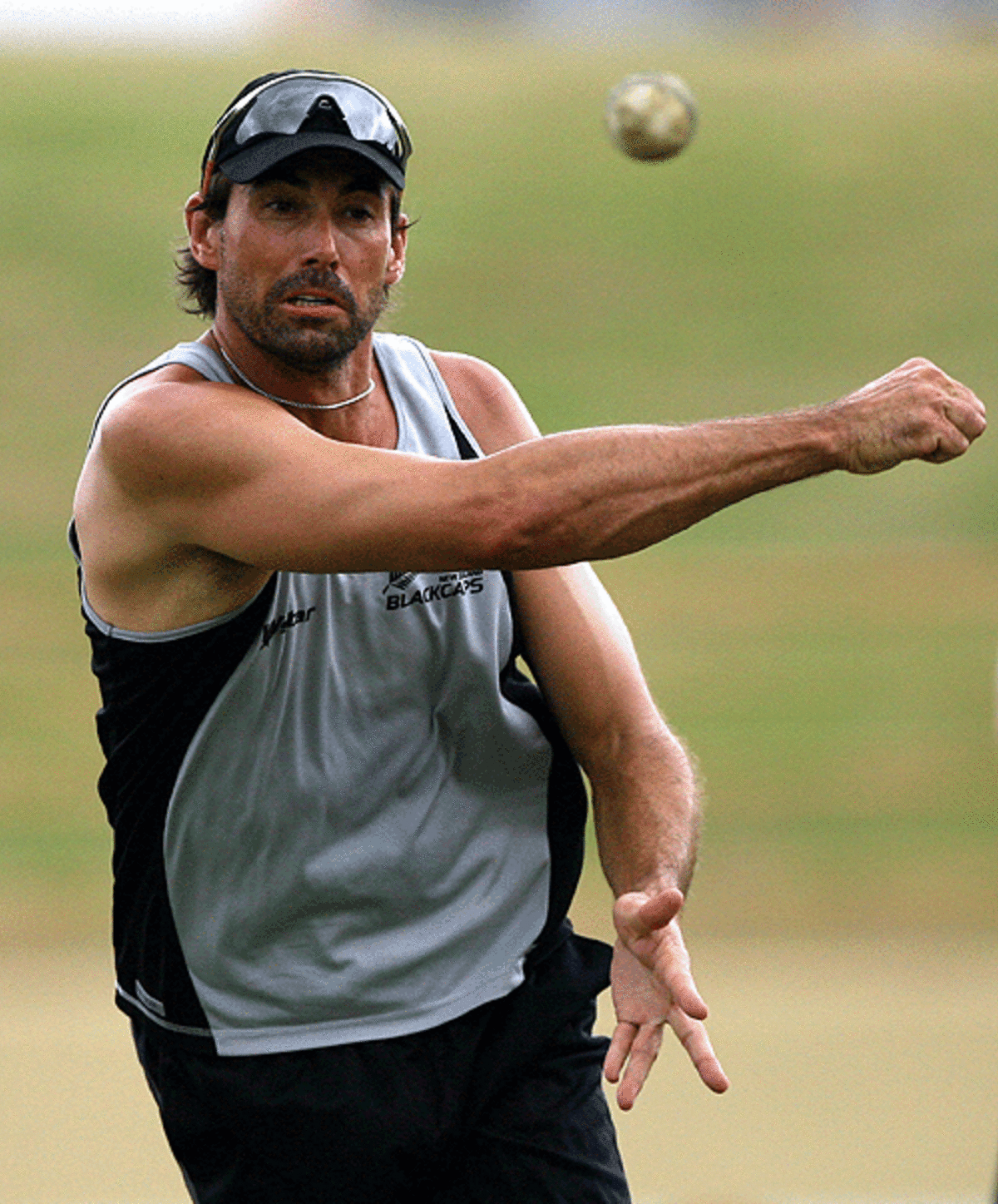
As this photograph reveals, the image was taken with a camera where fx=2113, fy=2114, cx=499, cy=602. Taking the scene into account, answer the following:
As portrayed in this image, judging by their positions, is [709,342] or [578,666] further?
[709,342]

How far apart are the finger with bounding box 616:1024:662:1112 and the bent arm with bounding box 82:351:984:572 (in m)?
0.89

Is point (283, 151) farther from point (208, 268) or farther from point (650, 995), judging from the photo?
point (650, 995)

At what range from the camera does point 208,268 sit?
357 centimetres

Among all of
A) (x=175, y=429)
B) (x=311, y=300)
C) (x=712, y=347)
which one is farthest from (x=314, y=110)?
(x=712, y=347)

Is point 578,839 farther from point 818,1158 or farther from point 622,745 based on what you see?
point 818,1158

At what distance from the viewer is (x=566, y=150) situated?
2356 cm

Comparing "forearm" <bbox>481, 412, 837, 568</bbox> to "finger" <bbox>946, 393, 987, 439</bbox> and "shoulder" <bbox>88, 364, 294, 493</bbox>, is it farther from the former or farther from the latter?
"shoulder" <bbox>88, 364, 294, 493</bbox>

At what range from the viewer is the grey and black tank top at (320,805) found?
3.36 metres

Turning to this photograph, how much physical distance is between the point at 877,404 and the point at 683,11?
25.2m

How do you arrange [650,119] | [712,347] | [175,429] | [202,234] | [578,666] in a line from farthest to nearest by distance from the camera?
[712,347] < [650,119] < [578,666] < [202,234] < [175,429]

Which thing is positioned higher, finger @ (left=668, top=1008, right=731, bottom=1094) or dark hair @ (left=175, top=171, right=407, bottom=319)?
dark hair @ (left=175, top=171, right=407, bottom=319)

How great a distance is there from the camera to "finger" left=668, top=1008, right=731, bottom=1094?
11.0 ft

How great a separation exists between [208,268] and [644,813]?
120cm

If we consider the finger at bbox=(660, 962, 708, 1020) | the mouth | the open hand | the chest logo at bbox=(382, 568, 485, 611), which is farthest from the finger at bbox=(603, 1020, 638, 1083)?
the mouth
